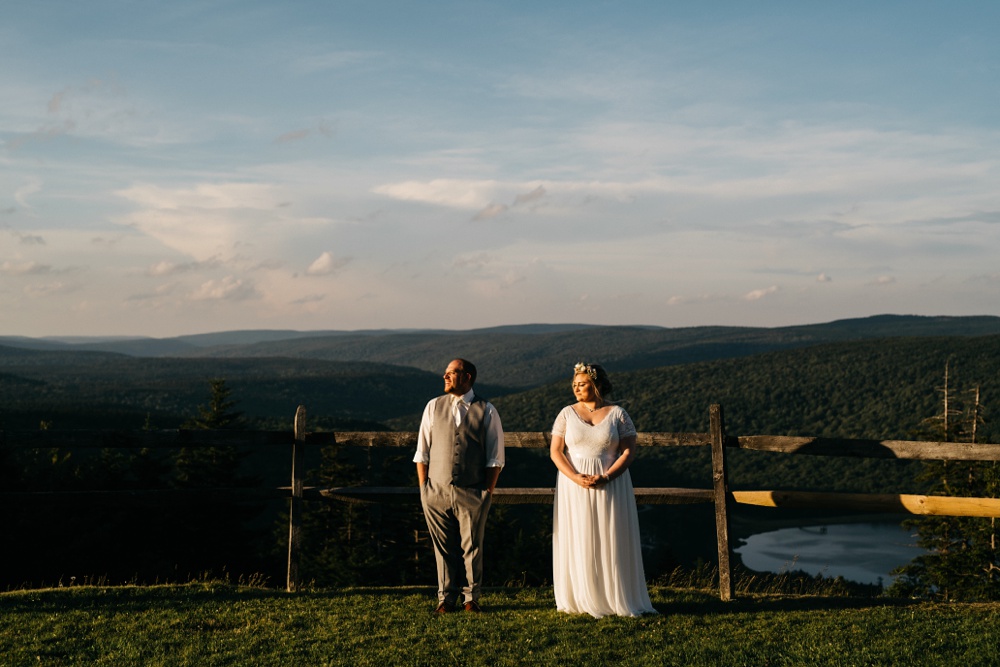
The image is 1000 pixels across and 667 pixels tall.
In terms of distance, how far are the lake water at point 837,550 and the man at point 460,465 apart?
82.0 m

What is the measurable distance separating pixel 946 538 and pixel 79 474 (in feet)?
134

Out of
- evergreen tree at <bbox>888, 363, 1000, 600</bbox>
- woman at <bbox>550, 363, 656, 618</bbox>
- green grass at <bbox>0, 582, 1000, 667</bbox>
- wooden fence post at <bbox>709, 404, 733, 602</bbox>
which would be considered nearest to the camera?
green grass at <bbox>0, 582, 1000, 667</bbox>

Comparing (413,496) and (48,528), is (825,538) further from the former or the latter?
(413,496)

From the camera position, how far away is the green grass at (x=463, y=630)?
705cm

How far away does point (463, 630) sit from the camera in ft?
25.9

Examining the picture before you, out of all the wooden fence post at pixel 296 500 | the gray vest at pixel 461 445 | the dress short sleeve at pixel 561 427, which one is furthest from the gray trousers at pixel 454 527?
the wooden fence post at pixel 296 500

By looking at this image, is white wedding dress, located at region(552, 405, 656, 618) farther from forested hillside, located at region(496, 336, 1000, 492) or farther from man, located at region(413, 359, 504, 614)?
forested hillside, located at region(496, 336, 1000, 492)

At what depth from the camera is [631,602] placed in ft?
27.4

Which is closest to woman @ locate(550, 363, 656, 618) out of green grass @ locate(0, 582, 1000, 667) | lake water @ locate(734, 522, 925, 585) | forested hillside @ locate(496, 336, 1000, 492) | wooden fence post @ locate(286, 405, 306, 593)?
green grass @ locate(0, 582, 1000, 667)

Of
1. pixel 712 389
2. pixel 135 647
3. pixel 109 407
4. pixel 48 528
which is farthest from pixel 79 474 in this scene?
pixel 712 389

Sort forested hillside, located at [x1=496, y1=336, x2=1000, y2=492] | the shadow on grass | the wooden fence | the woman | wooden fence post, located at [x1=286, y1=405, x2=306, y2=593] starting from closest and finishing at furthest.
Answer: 1. the woman
2. the wooden fence
3. the shadow on grass
4. wooden fence post, located at [x1=286, y1=405, x2=306, y2=593]
5. forested hillside, located at [x1=496, y1=336, x2=1000, y2=492]

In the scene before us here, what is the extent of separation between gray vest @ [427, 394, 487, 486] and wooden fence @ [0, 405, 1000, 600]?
0.88m

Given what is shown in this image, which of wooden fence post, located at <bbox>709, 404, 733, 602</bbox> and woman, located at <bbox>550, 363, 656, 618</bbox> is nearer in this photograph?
woman, located at <bbox>550, 363, 656, 618</bbox>

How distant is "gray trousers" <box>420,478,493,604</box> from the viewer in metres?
8.41
